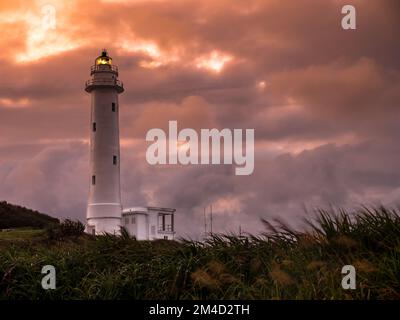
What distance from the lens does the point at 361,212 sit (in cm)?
1020

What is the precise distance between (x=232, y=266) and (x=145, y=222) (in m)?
46.1

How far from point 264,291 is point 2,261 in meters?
5.47

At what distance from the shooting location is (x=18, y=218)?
4219cm

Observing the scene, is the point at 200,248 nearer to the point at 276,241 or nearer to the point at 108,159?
the point at 276,241

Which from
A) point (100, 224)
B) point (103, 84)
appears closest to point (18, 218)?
point (100, 224)

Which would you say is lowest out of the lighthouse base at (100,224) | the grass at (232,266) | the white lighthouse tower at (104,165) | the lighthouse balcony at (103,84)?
the grass at (232,266)

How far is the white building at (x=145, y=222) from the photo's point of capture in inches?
2157


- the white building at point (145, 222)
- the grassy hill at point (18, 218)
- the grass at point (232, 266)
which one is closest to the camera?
the grass at point (232, 266)

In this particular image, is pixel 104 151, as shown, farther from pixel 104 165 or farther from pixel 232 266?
pixel 232 266

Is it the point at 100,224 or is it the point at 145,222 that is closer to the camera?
the point at 100,224

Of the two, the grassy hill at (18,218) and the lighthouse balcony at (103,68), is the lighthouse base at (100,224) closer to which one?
the grassy hill at (18,218)

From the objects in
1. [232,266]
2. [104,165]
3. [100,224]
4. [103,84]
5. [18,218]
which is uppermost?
[103,84]

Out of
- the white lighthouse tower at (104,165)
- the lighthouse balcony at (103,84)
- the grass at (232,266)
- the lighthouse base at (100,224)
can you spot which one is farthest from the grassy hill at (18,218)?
the grass at (232,266)
